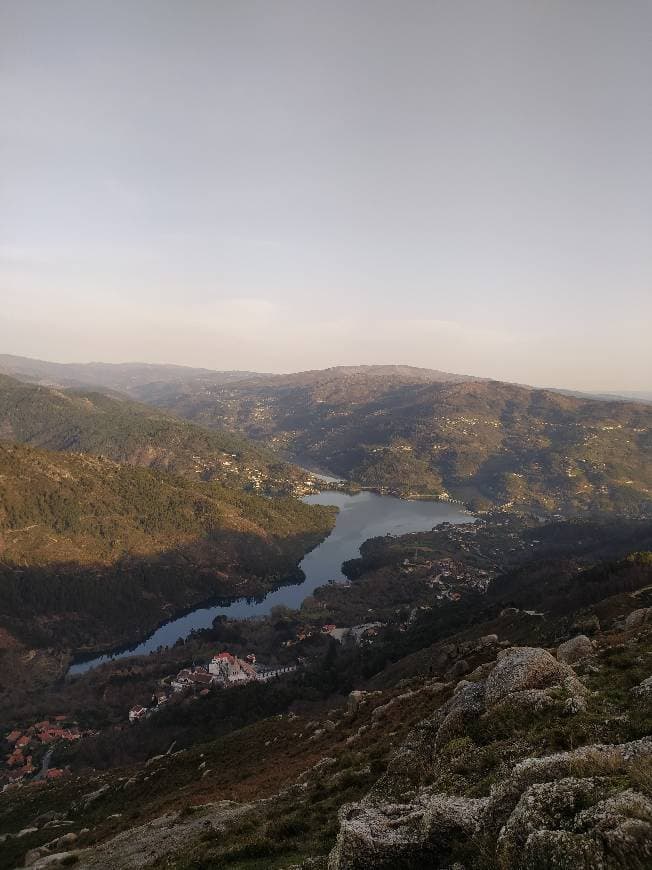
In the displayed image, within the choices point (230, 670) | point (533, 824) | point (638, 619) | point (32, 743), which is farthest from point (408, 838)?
point (230, 670)

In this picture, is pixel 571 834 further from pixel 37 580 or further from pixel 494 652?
pixel 37 580

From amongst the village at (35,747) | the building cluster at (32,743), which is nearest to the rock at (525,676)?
the village at (35,747)

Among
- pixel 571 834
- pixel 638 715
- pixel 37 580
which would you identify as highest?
pixel 571 834

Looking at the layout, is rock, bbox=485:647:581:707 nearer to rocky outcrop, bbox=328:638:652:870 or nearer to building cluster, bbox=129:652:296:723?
rocky outcrop, bbox=328:638:652:870

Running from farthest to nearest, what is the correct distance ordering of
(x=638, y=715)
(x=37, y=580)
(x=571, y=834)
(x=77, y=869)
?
1. (x=37, y=580)
2. (x=77, y=869)
3. (x=638, y=715)
4. (x=571, y=834)

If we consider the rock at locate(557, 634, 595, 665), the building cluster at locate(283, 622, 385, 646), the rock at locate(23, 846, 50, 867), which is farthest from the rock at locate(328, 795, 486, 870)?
the building cluster at locate(283, 622, 385, 646)

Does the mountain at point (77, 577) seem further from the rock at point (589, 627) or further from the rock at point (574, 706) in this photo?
the rock at point (574, 706)

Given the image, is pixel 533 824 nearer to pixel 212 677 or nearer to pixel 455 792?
pixel 455 792

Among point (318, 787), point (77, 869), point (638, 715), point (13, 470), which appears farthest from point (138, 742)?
point (13, 470)
